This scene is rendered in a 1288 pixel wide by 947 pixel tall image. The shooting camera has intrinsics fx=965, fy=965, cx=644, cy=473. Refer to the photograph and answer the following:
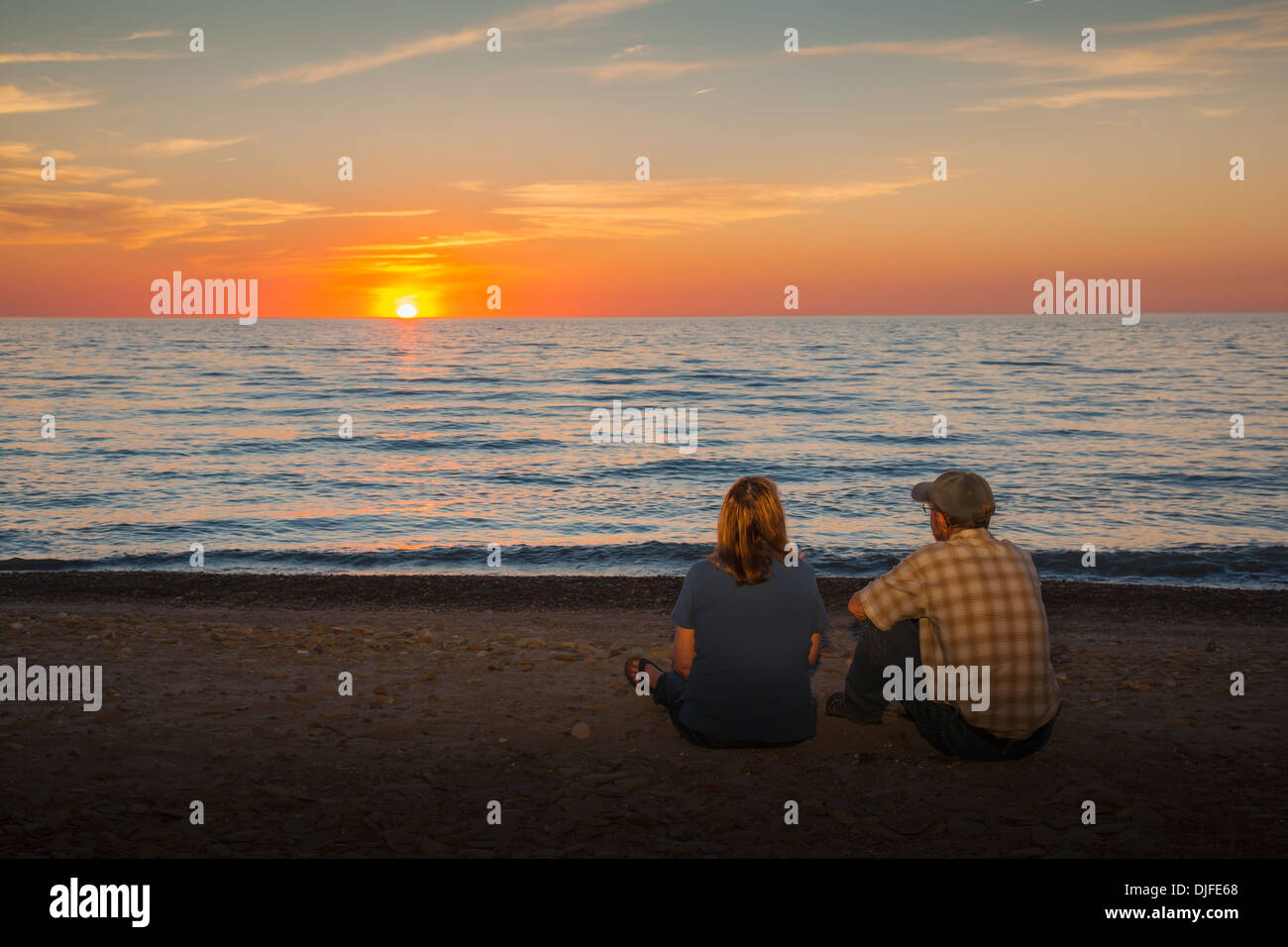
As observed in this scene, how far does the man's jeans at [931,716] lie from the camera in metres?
5.12

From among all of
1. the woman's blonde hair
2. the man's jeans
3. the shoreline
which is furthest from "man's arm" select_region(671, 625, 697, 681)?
the shoreline

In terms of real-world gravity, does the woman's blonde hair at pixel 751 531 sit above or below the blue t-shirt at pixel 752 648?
above

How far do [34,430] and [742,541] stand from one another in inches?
1269

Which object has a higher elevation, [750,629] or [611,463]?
[611,463]

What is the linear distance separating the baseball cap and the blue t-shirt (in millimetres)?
775

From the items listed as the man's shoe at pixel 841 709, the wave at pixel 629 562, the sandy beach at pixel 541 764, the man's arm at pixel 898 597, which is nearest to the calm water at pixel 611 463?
the wave at pixel 629 562

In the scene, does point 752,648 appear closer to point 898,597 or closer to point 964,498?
point 898,597

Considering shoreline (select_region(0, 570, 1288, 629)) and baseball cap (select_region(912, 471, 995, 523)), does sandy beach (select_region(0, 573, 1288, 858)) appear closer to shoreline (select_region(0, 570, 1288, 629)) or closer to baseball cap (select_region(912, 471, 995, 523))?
baseball cap (select_region(912, 471, 995, 523))

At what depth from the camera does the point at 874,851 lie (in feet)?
14.0

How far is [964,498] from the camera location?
4906mm

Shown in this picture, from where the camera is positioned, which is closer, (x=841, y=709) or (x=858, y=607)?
(x=858, y=607)

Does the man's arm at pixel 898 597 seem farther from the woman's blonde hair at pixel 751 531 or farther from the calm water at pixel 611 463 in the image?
the calm water at pixel 611 463

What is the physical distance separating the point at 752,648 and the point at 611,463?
2145cm

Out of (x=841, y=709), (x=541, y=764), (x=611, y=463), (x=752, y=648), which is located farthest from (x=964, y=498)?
(x=611, y=463)
